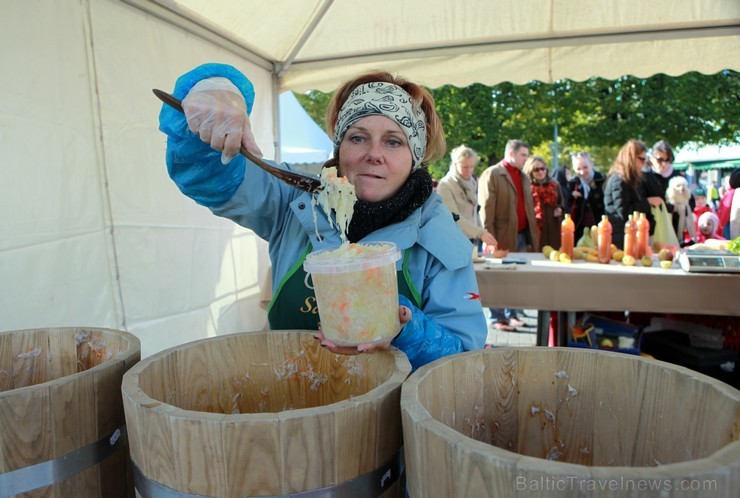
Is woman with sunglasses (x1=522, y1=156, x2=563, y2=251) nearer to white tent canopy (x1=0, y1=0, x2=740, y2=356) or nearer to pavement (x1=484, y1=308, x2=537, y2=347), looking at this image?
pavement (x1=484, y1=308, x2=537, y2=347)

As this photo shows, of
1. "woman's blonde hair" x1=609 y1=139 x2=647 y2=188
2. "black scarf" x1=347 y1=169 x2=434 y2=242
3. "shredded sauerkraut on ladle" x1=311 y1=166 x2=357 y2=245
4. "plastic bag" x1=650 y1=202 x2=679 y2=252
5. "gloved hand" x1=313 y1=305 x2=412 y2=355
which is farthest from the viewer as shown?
"woman's blonde hair" x1=609 y1=139 x2=647 y2=188

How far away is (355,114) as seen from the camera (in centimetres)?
170

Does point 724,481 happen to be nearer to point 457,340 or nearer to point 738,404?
point 738,404

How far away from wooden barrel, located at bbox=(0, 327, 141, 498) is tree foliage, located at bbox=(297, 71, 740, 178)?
527 inches

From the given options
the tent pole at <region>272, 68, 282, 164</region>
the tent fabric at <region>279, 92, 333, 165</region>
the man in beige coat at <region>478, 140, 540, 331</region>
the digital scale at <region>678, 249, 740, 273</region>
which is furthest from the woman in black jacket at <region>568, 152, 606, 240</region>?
the tent fabric at <region>279, 92, 333, 165</region>

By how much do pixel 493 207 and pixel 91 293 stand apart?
473cm

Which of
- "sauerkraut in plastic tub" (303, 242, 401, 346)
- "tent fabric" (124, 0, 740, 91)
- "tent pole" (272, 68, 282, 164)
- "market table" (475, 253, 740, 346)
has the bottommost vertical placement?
"market table" (475, 253, 740, 346)

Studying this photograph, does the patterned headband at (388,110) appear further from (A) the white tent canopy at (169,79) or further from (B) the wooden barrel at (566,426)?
(A) the white tent canopy at (169,79)

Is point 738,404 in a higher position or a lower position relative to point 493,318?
higher

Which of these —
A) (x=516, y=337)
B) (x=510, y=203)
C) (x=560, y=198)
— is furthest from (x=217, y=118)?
(x=560, y=198)

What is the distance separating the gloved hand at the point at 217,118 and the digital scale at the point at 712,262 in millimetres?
3668

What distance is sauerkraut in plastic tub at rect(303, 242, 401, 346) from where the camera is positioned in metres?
1.12

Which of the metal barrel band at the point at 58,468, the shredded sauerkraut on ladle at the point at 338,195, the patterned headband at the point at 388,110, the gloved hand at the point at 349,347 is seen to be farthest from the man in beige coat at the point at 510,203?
the metal barrel band at the point at 58,468

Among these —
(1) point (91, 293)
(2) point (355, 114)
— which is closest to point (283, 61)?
(1) point (91, 293)
